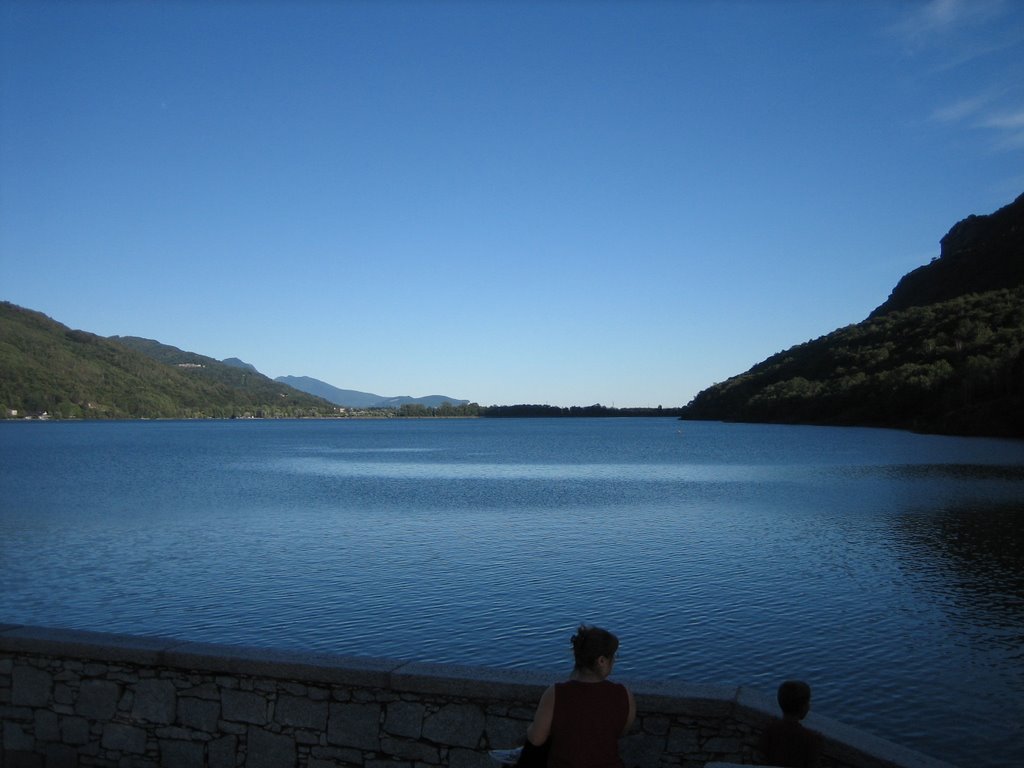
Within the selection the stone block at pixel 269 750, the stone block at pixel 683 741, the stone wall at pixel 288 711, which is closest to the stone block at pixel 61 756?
the stone wall at pixel 288 711

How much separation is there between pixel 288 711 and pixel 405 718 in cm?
100

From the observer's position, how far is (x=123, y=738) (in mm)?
7234

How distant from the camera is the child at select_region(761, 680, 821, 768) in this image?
5.54m

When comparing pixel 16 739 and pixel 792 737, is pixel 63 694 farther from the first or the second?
pixel 792 737

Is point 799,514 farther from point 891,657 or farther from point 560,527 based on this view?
point 891,657

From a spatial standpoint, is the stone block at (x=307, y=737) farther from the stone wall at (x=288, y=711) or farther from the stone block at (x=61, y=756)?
the stone block at (x=61, y=756)

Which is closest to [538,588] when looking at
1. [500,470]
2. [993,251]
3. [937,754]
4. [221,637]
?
[221,637]

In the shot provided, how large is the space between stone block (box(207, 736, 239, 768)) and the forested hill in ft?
323

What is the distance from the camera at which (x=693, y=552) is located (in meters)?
26.2

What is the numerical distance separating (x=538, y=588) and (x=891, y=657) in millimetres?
8228

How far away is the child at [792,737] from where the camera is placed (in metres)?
5.54

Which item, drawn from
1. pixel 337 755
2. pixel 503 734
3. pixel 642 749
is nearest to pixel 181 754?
pixel 337 755

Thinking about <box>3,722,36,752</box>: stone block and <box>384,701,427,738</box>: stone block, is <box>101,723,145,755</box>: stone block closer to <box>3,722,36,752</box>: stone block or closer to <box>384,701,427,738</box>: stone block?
<box>3,722,36,752</box>: stone block

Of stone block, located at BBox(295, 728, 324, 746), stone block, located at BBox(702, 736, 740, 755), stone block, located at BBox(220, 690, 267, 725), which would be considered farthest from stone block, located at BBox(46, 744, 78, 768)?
stone block, located at BBox(702, 736, 740, 755)
